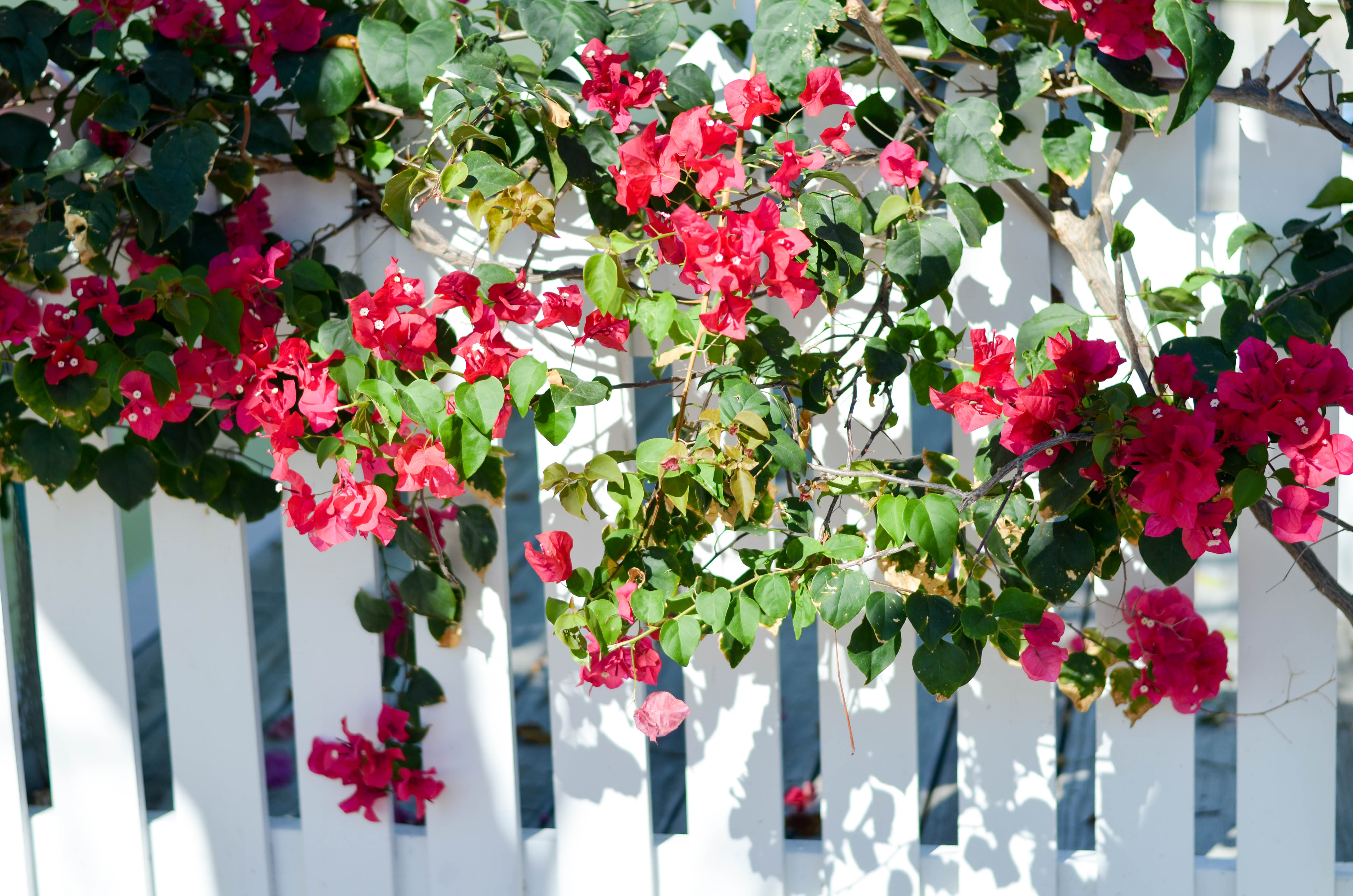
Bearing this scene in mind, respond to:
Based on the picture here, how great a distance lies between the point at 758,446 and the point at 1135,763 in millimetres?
682

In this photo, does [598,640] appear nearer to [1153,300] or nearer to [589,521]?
[589,521]

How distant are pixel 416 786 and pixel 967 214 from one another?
969mm

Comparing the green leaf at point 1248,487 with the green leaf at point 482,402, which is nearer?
the green leaf at point 1248,487

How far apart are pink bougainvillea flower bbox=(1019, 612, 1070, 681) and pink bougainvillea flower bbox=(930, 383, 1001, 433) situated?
0.22m

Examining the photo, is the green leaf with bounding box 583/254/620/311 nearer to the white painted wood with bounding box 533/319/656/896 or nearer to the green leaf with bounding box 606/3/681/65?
the green leaf with bounding box 606/3/681/65

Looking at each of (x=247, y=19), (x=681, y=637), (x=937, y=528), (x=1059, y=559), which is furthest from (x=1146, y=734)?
(x=247, y=19)

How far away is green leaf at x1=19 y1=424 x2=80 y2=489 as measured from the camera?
4.36ft

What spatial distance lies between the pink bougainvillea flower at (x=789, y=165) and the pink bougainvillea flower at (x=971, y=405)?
0.24m

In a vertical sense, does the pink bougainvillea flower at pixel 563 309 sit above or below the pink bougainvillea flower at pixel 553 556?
above

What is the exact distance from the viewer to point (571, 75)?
4.04ft

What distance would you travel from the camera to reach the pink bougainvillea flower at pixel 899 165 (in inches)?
39.6

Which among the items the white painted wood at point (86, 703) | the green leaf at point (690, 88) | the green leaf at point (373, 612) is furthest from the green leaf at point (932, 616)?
the white painted wood at point (86, 703)

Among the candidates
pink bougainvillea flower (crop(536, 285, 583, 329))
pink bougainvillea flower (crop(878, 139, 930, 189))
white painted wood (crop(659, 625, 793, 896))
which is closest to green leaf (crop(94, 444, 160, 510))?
pink bougainvillea flower (crop(536, 285, 583, 329))

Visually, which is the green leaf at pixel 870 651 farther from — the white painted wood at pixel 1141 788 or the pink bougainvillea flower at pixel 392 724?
the pink bougainvillea flower at pixel 392 724
